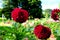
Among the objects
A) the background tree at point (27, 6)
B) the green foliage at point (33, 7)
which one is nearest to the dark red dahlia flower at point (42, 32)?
the background tree at point (27, 6)

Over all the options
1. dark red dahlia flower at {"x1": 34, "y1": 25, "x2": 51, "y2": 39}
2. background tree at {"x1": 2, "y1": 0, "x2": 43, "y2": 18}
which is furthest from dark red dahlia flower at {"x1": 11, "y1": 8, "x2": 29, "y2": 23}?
background tree at {"x1": 2, "y1": 0, "x2": 43, "y2": 18}

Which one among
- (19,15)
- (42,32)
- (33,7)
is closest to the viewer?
(42,32)

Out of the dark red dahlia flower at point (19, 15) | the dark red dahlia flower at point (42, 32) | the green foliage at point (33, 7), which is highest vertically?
the dark red dahlia flower at point (19, 15)

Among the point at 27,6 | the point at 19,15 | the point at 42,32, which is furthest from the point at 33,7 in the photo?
the point at 42,32

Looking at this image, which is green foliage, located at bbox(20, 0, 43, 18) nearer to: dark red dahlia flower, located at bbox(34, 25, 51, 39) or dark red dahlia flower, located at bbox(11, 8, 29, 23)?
dark red dahlia flower, located at bbox(11, 8, 29, 23)

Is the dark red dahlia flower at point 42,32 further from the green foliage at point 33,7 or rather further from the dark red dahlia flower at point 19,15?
the green foliage at point 33,7

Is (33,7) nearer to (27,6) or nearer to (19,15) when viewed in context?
(27,6)

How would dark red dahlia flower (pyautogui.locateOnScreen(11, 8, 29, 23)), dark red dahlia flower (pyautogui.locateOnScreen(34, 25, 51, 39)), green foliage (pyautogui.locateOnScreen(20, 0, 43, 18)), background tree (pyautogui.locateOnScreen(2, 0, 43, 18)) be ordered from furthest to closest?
green foliage (pyautogui.locateOnScreen(20, 0, 43, 18))
background tree (pyautogui.locateOnScreen(2, 0, 43, 18))
dark red dahlia flower (pyautogui.locateOnScreen(11, 8, 29, 23))
dark red dahlia flower (pyautogui.locateOnScreen(34, 25, 51, 39))

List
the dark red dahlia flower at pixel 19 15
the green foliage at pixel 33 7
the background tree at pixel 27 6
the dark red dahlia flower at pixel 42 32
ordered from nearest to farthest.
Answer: the dark red dahlia flower at pixel 42 32 → the dark red dahlia flower at pixel 19 15 → the background tree at pixel 27 6 → the green foliage at pixel 33 7

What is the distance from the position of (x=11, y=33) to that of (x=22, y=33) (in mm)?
150

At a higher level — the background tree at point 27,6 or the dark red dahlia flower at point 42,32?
the dark red dahlia flower at point 42,32

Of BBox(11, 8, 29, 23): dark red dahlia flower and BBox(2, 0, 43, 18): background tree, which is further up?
BBox(11, 8, 29, 23): dark red dahlia flower

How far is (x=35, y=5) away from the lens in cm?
4534

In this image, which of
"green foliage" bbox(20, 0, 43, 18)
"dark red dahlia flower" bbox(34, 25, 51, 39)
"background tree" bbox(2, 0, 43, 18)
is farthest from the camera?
"green foliage" bbox(20, 0, 43, 18)
